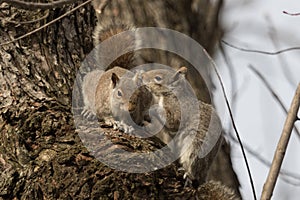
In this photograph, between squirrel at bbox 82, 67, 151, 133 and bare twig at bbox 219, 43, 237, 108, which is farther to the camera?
bare twig at bbox 219, 43, 237, 108

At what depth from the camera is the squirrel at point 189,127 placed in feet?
8.59

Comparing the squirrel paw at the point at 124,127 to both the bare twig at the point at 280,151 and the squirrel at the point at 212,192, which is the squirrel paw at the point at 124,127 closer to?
the squirrel at the point at 212,192

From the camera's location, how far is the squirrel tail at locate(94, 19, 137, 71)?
8.52 ft

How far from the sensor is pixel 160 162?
190cm

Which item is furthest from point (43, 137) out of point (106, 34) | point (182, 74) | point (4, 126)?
point (182, 74)

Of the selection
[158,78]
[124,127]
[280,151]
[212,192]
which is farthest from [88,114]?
[280,151]

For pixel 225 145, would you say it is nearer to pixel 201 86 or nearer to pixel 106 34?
pixel 201 86

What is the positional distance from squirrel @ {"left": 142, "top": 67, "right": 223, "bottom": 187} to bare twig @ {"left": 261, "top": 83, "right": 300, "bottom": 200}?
3.80 ft

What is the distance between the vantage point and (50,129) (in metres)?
1.93

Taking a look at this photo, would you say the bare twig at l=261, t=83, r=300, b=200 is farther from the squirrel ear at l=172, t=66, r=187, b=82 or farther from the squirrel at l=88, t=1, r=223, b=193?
the squirrel ear at l=172, t=66, r=187, b=82

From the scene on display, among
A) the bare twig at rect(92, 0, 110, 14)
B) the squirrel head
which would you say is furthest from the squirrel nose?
the bare twig at rect(92, 0, 110, 14)

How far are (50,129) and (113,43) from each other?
2.68 ft

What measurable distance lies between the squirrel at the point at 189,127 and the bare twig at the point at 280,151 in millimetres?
1158

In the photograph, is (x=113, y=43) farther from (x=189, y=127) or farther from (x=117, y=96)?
(x=189, y=127)
